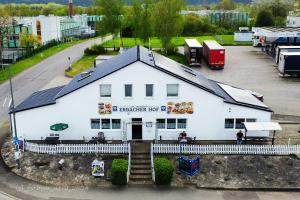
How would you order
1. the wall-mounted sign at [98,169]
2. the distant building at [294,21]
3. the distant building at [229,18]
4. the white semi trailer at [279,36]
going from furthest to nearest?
1. the distant building at [229,18]
2. the distant building at [294,21]
3. the white semi trailer at [279,36]
4. the wall-mounted sign at [98,169]

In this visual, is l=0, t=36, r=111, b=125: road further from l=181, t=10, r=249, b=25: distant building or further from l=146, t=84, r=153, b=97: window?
l=181, t=10, r=249, b=25: distant building

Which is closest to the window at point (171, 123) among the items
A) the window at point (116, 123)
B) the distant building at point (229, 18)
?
the window at point (116, 123)

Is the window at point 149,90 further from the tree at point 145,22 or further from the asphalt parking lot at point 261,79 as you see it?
the tree at point 145,22

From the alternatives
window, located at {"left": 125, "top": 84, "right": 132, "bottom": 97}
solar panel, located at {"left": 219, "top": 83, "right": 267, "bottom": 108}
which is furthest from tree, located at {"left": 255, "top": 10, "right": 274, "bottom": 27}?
window, located at {"left": 125, "top": 84, "right": 132, "bottom": 97}

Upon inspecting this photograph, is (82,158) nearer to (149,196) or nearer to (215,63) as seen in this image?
(149,196)

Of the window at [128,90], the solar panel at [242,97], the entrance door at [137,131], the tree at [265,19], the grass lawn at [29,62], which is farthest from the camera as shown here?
the tree at [265,19]

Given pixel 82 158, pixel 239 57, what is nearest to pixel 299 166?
pixel 82 158

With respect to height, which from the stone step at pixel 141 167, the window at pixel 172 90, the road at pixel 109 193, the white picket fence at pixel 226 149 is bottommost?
the road at pixel 109 193
